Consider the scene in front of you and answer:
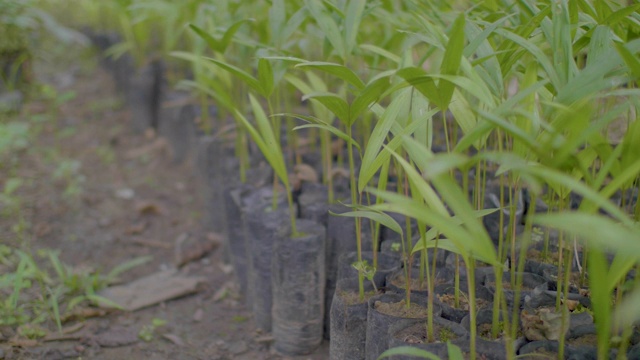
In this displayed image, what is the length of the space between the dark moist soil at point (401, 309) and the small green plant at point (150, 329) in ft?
2.15

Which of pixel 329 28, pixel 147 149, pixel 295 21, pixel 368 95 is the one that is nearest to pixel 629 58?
pixel 368 95

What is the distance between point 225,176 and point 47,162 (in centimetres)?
112

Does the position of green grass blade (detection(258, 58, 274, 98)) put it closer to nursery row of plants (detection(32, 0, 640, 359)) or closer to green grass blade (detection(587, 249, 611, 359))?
nursery row of plants (detection(32, 0, 640, 359))

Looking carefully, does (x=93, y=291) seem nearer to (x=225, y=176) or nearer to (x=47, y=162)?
(x=225, y=176)

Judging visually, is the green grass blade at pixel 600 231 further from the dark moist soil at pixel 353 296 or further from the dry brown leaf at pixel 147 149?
the dry brown leaf at pixel 147 149

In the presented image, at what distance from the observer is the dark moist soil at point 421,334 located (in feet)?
2.95

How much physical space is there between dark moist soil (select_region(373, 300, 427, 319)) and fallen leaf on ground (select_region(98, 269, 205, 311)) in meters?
0.79

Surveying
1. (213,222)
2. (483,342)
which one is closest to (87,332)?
(213,222)

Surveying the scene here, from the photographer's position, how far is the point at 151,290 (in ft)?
5.37

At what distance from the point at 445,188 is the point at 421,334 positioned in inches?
13.7

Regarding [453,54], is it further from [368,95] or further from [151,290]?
[151,290]

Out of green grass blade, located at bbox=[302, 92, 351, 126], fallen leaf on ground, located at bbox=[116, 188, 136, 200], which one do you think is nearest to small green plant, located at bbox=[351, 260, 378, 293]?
green grass blade, located at bbox=[302, 92, 351, 126]

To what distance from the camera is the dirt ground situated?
4.50ft

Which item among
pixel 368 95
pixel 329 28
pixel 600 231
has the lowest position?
pixel 600 231
